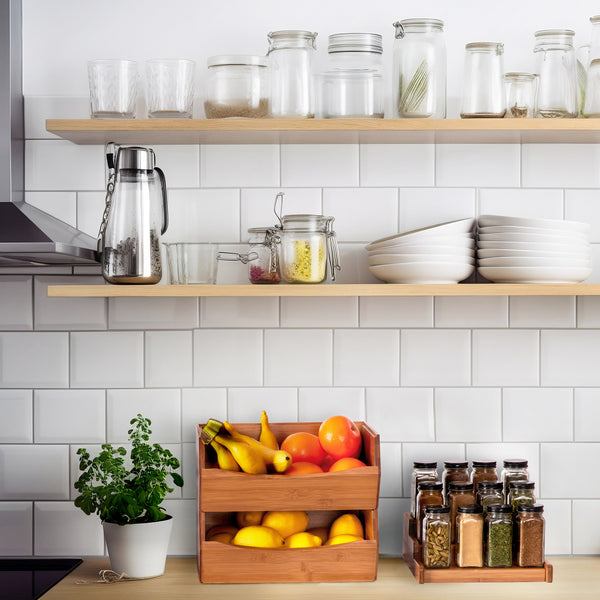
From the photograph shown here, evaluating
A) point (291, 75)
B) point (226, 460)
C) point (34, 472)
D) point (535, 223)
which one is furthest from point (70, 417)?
point (535, 223)

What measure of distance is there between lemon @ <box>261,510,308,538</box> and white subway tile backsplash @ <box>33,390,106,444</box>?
1.59ft

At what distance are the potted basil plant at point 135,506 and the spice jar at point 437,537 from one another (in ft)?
1.81

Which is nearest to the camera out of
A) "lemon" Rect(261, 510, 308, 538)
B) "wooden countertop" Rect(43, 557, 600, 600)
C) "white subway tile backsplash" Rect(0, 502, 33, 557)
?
"wooden countertop" Rect(43, 557, 600, 600)

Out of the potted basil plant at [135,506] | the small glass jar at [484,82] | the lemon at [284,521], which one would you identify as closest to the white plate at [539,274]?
the small glass jar at [484,82]

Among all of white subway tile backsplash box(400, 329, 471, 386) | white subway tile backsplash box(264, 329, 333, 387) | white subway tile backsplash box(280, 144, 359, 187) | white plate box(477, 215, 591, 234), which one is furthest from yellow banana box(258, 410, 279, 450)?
white plate box(477, 215, 591, 234)

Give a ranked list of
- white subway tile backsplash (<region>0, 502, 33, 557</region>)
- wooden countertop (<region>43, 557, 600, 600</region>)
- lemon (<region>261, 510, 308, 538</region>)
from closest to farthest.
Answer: wooden countertop (<region>43, 557, 600, 600</region>)
lemon (<region>261, 510, 308, 538</region>)
white subway tile backsplash (<region>0, 502, 33, 557</region>)

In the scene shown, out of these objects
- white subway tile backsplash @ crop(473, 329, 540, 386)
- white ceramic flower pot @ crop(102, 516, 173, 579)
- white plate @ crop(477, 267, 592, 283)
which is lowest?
white ceramic flower pot @ crop(102, 516, 173, 579)

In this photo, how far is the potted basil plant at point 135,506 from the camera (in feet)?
5.75

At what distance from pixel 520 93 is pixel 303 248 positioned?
2.00ft

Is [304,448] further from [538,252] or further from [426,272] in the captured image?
[538,252]

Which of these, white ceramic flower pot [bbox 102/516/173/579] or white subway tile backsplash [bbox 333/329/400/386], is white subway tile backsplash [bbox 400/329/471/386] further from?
white ceramic flower pot [bbox 102/516/173/579]

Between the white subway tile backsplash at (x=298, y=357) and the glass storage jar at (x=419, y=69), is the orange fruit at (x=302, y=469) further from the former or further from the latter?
the glass storage jar at (x=419, y=69)

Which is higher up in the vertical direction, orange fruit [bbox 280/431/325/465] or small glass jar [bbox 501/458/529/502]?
orange fruit [bbox 280/431/325/465]

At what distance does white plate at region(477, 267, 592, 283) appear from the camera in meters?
1.76
